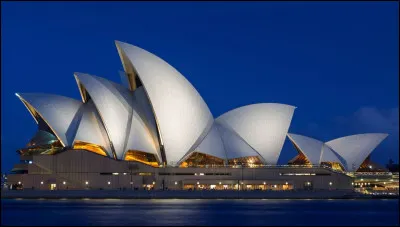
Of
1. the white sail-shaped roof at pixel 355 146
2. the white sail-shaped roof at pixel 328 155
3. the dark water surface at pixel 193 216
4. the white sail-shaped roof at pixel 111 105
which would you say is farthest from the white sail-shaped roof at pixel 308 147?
the dark water surface at pixel 193 216

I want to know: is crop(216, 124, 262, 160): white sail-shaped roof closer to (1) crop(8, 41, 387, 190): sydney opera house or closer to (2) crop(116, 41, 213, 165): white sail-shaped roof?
(1) crop(8, 41, 387, 190): sydney opera house

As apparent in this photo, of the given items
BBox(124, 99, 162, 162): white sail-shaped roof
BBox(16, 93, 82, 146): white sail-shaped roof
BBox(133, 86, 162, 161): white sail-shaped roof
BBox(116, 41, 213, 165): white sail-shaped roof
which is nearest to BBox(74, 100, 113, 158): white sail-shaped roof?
BBox(16, 93, 82, 146): white sail-shaped roof

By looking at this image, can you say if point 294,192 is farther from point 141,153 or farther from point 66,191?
point 66,191

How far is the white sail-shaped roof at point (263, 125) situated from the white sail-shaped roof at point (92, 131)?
14.0 meters

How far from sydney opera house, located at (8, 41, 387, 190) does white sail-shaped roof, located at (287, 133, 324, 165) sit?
7.70ft

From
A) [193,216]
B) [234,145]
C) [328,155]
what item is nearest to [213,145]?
[234,145]

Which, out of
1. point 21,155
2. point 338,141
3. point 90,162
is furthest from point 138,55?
point 338,141

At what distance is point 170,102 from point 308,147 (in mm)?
21591

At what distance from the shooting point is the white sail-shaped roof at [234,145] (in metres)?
85.4

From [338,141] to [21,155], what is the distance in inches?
1558

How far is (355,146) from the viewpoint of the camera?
313 feet

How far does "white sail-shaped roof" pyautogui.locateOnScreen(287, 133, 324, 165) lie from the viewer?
91000mm

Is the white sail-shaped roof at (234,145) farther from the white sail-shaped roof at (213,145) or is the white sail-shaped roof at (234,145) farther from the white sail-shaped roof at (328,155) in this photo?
the white sail-shaped roof at (328,155)

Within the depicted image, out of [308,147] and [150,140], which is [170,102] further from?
[308,147]
